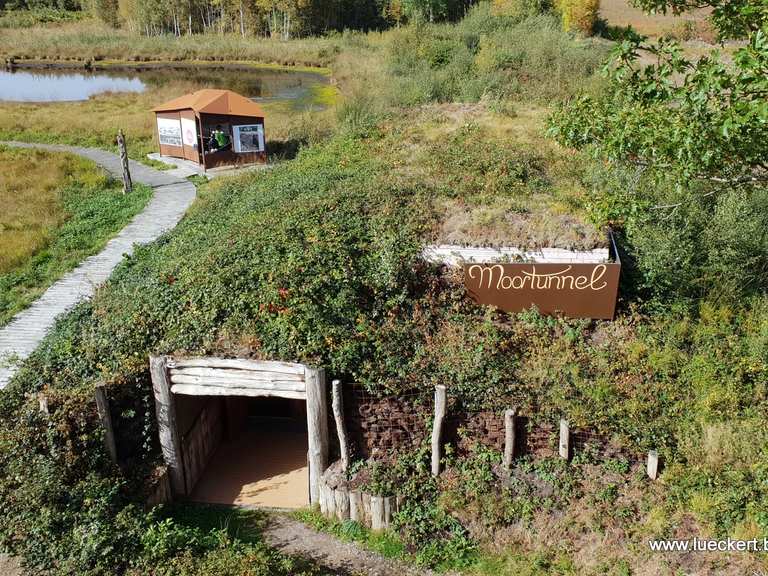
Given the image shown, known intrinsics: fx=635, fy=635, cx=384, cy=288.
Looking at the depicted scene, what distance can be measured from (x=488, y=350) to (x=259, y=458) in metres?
5.06

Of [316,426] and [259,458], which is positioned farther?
[259,458]

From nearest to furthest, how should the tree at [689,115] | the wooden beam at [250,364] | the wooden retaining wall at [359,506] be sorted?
the tree at [689,115], the wooden retaining wall at [359,506], the wooden beam at [250,364]

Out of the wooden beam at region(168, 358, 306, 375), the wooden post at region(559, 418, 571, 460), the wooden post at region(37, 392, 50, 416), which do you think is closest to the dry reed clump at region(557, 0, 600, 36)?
the wooden post at region(559, 418, 571, 460)

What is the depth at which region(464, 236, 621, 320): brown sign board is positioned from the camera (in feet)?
39.6

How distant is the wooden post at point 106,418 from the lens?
1003cm

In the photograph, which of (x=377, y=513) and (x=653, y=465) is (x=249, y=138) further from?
(x=653, y=465)

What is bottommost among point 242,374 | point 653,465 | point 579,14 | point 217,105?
point 653,465

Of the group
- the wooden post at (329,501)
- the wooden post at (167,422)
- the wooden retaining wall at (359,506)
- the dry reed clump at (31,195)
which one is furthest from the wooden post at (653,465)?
the dry reed clump at (31,195)

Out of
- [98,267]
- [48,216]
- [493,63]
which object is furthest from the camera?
[493,63]

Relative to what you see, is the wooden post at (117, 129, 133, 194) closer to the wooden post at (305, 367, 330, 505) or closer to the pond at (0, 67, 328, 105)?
the wooden post at (305, 367, 330, 505)

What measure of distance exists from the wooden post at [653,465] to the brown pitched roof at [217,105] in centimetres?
2027

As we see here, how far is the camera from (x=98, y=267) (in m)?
16.2

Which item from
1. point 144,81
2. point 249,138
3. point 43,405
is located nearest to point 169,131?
point 249,138

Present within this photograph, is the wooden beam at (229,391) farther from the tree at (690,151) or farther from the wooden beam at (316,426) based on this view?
the tree at (690,151)
